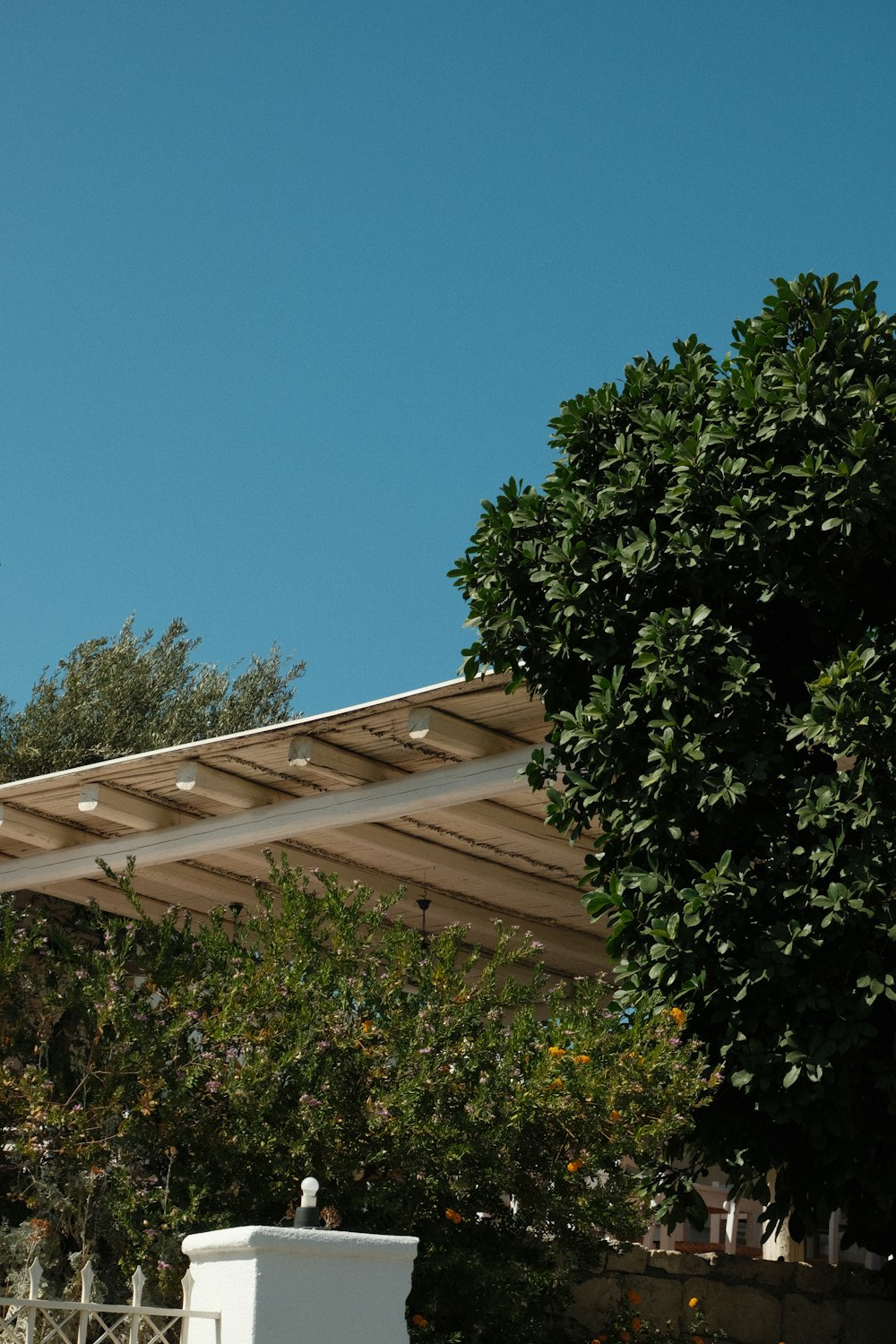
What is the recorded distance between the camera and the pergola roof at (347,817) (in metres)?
8.31

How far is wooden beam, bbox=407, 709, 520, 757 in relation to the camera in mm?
7980

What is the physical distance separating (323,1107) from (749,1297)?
9.12 feet

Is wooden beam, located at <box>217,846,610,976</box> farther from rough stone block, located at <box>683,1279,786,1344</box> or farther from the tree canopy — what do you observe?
the tree canopy

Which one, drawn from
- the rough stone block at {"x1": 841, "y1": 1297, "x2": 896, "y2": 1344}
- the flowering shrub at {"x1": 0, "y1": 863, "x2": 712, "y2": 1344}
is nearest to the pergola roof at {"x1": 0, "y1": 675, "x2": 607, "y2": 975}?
the flowering shrub at {"x1": 0, "y1": 863, "x2": 712, "y2": 1344}

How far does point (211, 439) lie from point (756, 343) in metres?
11.4

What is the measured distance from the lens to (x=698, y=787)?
648 cm

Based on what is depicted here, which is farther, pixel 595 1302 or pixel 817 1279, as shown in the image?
pixel 817 1279

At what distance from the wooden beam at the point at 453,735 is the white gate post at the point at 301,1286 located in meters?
3.72

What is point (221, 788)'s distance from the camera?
9242 mm

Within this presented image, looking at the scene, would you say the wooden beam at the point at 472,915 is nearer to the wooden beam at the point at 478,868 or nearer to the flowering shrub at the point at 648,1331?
the wooden beam at the point at 478,868

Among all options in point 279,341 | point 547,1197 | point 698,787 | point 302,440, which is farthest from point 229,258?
point 547,1197

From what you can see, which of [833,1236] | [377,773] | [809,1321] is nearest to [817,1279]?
[809,1321]

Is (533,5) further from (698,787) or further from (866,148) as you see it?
(698,787)

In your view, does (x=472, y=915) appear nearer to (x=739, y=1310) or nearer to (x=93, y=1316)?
(x=739, y=1310)
